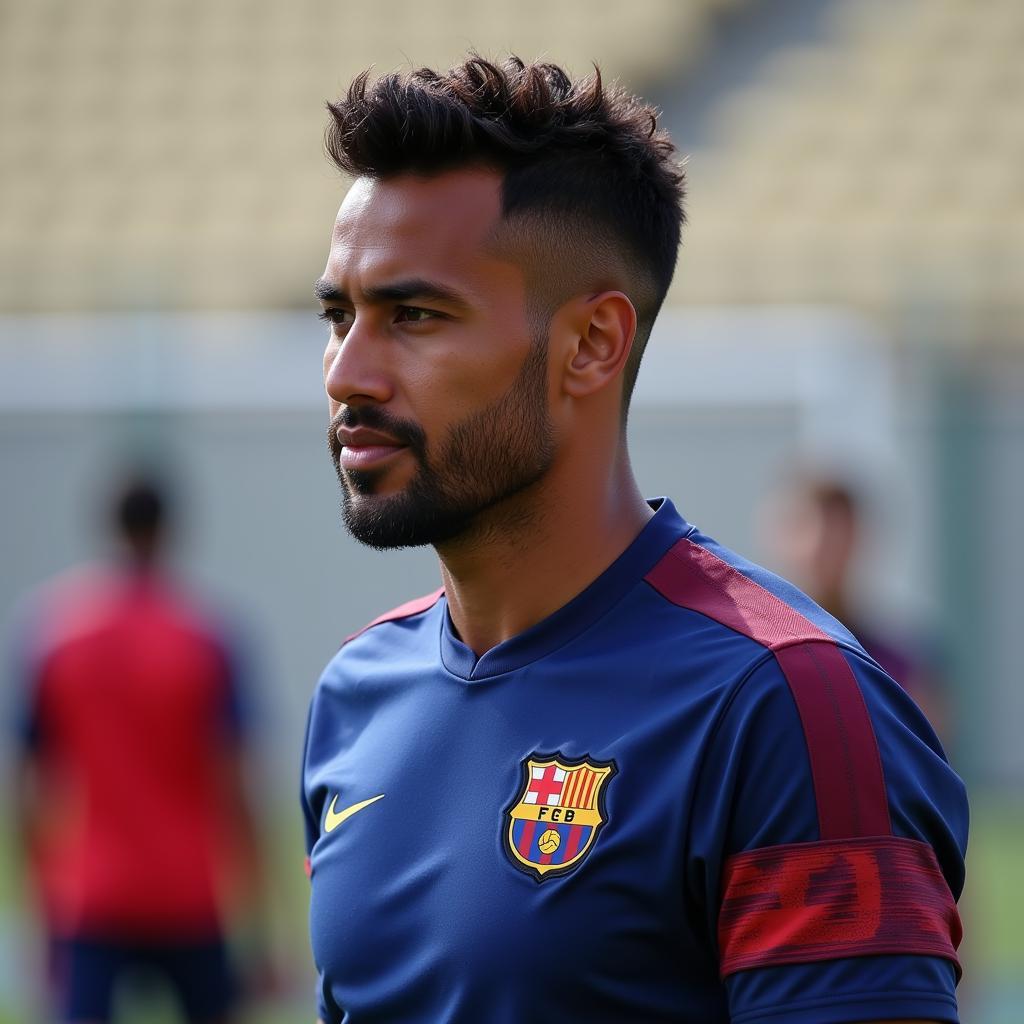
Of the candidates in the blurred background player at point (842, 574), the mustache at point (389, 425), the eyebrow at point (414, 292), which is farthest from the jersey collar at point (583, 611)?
the blurred background player at point (842, 574)

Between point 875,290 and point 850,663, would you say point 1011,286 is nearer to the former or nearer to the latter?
point 875,290

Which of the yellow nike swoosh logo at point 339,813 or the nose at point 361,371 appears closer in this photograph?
the nose at point 361,371

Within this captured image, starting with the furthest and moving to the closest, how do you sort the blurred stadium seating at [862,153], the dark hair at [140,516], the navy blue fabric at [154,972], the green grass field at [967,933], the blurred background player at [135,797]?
the blurred stadium seating at [862,153] → the green grass field at [967,933] → the dark hair at [140,516] → the blurred background player at [135,797] → the navy blue fabric at [154,972]

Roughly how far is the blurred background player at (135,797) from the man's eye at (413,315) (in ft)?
12.1

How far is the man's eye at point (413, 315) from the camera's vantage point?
2082 millimetres

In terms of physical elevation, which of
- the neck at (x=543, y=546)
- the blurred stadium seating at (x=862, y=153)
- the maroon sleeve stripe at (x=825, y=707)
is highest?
the blurred stadium seating at (x=862, y=153)

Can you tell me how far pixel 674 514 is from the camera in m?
2.26

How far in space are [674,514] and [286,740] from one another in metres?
9.96

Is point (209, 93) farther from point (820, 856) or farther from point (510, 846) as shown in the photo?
point (820, 856)

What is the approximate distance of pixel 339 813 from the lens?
7.39 feet

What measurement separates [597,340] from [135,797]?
378 centimetres

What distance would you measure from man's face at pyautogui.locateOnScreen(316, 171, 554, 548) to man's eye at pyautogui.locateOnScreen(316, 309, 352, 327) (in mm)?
26

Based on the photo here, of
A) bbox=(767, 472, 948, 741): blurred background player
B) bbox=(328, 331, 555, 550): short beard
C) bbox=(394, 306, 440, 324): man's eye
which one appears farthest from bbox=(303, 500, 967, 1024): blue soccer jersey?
bbox=(767, 472, 948, 741): blurred background player

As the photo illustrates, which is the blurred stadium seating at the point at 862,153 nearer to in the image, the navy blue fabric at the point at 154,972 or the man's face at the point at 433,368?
the navy blue fabric at the point at 154,972
